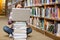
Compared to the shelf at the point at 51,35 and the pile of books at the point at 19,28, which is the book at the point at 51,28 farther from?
the pile of books at the point at 19,28

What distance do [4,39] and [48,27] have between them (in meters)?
1.50

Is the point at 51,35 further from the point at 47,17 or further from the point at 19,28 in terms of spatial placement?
the point at 19,28

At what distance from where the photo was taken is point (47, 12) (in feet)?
20.6

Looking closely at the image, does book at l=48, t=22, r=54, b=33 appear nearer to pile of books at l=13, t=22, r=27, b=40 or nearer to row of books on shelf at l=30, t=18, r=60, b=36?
row of books on shelf at l=30, t=18, r=60, b=36

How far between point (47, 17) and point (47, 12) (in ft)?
0.55

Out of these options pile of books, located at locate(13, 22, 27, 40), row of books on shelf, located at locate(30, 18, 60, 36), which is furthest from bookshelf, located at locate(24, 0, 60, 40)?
pile of books, located at locate(13, 22, 27, 40)

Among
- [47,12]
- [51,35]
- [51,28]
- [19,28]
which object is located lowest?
[51,35]

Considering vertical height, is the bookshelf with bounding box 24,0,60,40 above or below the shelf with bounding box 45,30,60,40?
above

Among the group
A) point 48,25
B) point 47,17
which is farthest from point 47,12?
point 48,25

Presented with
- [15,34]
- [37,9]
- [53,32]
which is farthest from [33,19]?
[15,34]

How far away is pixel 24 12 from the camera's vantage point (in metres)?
4.48

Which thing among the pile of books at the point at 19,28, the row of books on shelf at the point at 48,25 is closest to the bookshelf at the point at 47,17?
the row of books on shelf at the point at 48,25

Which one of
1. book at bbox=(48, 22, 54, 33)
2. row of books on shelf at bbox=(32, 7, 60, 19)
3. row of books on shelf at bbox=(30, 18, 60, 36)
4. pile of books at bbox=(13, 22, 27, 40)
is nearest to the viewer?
pile of books at bbox=(13, 22, 27, 40)

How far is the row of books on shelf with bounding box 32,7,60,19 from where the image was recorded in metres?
5.44
